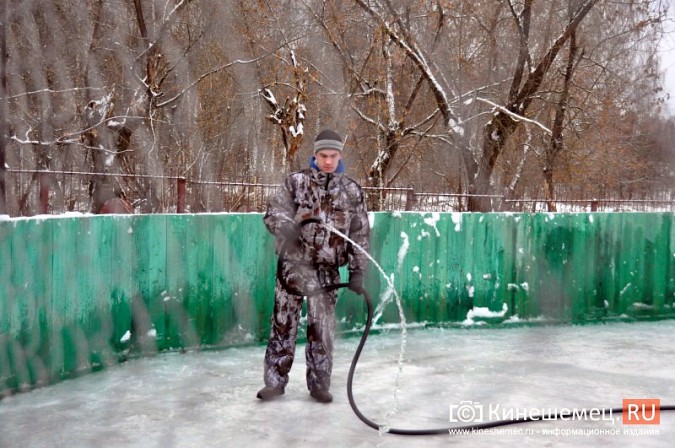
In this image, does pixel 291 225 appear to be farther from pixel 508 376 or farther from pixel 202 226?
pixel 508 376

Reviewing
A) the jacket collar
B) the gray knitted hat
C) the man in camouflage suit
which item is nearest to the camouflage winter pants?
the man in camouflage suit

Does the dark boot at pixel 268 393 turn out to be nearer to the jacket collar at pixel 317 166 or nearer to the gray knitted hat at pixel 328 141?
the jacket collar at pixel 317 166

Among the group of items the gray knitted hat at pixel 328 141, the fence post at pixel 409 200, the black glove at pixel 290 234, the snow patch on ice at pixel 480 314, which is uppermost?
the gray knitted hat at pixel 328 141

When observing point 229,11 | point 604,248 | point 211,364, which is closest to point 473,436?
point 211,364

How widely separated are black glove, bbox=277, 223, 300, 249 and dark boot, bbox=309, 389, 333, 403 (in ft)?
2.96

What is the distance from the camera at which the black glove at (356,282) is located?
399cm

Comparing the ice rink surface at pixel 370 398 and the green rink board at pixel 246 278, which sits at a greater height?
the green rink board at pixel 246 278

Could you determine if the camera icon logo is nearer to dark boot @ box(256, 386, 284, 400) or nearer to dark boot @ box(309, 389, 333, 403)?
dark boot @ box(309, 389, 333, 403)

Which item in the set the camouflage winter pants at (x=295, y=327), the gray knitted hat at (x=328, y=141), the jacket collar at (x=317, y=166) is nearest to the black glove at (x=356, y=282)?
the camouflage winter pants at (x=295, y=327)

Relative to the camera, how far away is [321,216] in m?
4.11

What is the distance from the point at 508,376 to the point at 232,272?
7.69 ft

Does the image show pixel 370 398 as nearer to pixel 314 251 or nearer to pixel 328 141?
pixel 314 251

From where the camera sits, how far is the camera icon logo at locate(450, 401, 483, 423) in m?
3.76

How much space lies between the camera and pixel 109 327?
15.7 ft
